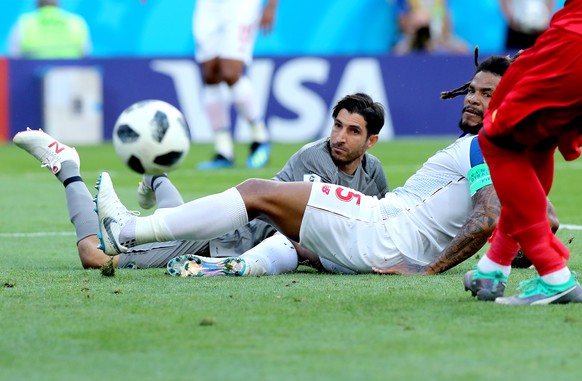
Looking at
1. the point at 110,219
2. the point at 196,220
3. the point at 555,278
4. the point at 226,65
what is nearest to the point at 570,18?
the point at 555,278

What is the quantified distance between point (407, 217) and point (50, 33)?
43.4 ft

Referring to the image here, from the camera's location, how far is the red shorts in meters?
4.76

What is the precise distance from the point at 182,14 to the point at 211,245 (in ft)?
47.6

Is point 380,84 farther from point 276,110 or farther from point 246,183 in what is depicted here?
point 246,183

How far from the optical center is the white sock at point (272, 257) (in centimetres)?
605

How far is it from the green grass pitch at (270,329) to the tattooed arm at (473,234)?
0.10m

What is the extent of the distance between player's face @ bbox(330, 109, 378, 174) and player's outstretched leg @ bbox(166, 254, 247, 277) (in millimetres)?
817

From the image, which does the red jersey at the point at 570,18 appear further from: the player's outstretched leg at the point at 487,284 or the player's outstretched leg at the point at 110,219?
the player's outstretched leg at the point at 110,219

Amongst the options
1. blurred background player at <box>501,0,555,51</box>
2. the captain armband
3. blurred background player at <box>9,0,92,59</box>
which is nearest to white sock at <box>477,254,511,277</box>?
the captain armband

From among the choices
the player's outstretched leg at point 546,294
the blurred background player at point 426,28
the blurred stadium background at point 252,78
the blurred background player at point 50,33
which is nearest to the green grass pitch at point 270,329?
the player's outstretched leg at point 546,294

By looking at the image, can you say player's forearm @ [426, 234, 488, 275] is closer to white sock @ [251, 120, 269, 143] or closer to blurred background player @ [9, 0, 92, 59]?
white sock @ [251, 120, 269, 143]

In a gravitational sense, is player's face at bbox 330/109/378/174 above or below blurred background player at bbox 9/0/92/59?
above

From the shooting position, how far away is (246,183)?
223 inches

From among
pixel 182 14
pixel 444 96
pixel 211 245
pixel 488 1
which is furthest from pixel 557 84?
pixel 488 1
